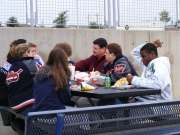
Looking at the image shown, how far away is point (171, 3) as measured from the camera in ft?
28.5

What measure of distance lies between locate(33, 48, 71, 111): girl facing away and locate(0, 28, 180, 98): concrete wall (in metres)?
3.26

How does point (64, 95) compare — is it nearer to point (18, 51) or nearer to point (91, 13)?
point (18, 51)

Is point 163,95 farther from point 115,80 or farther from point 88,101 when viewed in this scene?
point 88,101

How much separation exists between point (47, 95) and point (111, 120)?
1.23 meters

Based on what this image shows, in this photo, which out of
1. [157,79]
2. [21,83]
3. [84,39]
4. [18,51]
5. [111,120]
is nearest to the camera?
[111,120]

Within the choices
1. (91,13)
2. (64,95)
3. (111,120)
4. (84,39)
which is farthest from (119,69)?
(91,13)

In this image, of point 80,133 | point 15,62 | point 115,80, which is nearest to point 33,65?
point 15,62

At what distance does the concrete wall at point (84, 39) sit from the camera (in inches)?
270

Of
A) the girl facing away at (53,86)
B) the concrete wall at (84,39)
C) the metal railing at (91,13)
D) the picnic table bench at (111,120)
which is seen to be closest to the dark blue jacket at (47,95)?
the girl facing away at (53,86)

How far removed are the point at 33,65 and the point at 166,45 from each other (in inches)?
183

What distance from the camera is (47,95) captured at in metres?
3.68

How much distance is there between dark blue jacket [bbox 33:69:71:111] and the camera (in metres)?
3.68

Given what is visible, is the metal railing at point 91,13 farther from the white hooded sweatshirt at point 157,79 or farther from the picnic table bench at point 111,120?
the picnic table bench at point 111,120

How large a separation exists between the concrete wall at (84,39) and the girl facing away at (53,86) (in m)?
3.26
